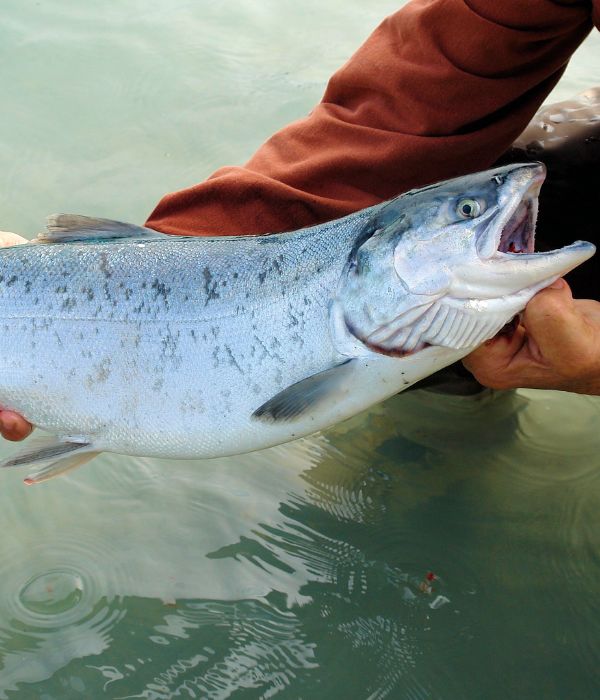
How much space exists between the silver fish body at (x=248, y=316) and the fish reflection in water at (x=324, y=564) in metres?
0.51

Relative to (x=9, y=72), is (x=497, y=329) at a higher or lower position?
lower

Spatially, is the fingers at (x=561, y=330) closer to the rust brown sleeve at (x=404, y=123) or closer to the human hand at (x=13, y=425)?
the rust brown sleeve at (x=404, y=123)

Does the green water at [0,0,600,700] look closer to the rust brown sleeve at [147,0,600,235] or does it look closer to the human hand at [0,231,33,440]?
the human hand at [0,231,33,440]

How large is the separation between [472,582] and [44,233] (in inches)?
64.9

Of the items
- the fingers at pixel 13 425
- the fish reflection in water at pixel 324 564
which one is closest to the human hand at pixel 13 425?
the fingers at pixel 13 425

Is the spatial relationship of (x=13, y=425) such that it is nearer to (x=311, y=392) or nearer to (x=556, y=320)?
(x=311, y=392)

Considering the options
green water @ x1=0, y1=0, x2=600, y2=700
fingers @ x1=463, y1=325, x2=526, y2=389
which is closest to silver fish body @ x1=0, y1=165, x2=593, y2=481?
fingers @ x1=463, y1=325, x2=526, y2=389

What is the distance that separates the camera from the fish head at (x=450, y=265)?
2086mm

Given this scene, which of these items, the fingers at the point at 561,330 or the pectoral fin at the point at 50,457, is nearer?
the fingers at the point at 561,330

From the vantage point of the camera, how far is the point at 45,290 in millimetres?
2443

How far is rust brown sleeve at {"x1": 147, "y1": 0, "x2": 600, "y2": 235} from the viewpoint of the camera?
293cm

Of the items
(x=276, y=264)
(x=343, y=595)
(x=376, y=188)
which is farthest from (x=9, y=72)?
(x=343, y=595)

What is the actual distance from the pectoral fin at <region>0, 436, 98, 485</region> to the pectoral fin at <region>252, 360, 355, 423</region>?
0.60 m

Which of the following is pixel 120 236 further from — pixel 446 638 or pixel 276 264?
pixel 446 638
